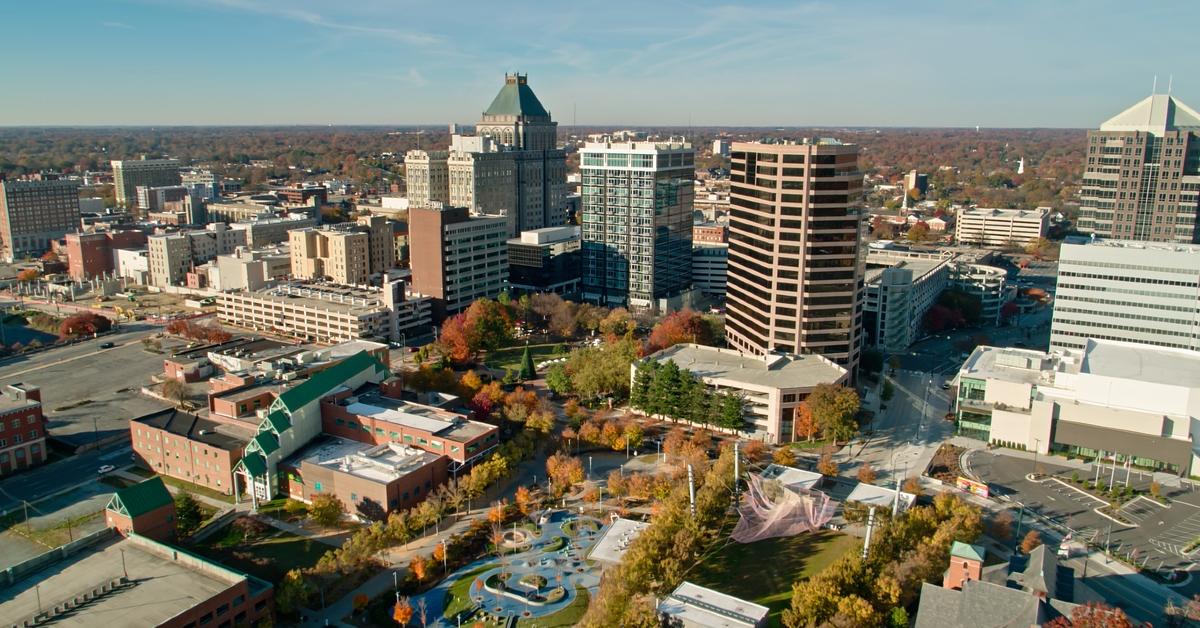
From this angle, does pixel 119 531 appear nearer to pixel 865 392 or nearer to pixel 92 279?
pixel 865 392

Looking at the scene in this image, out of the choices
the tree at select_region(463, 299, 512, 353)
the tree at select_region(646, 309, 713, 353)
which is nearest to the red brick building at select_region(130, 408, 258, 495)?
the tree at select_region(463, 299, 512, 353)

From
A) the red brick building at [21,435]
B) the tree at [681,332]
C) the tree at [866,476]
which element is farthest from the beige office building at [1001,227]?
the red brick building at [21,435]

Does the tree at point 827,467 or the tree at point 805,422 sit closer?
the tree at point 827,467

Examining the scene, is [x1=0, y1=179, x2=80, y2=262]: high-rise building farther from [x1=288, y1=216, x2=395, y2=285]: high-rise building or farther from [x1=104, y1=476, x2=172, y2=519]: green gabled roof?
[x1=104, y1=476, x2=172, y2=519]: green gabled roof

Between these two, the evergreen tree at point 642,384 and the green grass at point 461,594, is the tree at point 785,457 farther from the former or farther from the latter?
the green grass at point 461,594

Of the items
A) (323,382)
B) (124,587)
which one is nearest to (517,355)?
(323,382)

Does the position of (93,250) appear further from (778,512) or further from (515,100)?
(778,512)

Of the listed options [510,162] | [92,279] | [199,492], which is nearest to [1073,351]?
[199,492]
